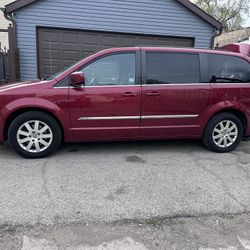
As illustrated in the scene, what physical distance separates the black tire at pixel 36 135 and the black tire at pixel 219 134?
2622 mm

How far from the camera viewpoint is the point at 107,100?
4340 millimetres

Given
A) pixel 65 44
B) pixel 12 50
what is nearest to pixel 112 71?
pixel 65 44

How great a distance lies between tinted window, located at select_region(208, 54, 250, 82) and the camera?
475cm

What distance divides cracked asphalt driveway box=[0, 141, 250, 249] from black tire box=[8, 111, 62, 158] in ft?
0.46

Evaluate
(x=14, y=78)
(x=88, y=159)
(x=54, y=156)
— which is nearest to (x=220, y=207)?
(x=88, y=159)

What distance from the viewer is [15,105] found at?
4117mm

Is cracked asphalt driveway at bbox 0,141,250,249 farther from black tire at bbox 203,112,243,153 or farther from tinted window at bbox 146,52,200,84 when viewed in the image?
tinted window at bbox 146,52,200,84

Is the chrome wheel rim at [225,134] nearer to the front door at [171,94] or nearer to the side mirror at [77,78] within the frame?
the front door at [171,94]

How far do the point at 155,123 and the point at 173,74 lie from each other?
897 millimetres

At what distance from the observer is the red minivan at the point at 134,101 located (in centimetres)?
422

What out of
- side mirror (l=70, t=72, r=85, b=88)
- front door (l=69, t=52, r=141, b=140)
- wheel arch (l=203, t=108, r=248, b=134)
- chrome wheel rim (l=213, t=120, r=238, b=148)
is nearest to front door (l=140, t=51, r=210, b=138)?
front door (l=69, t=52, r=141, b=140)

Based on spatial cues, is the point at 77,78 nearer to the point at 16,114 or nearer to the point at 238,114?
the point at 16,114

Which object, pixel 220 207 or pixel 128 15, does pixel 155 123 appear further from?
pixel 128 15

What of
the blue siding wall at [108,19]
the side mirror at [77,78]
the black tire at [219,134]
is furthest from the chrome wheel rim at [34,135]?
the blue siding wall at [108,19]
